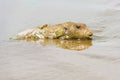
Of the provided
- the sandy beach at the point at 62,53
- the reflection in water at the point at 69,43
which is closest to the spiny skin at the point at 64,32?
the reflection in water at the point at 69,43

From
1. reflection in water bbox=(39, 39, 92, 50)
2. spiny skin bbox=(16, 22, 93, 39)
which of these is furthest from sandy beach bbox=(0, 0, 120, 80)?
spiny skin bbox=(16, 22, 93, 39)

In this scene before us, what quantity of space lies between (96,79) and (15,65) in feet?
7.07

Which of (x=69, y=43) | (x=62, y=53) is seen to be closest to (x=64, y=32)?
(x=69, y=43)

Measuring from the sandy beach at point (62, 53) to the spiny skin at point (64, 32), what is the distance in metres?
0.44

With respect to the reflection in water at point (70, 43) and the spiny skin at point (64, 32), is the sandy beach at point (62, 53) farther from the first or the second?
the spiny skin at point (64, 32)

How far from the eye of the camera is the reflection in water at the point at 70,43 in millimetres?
8377

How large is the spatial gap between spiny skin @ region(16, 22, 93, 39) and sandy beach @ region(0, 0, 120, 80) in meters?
0.44

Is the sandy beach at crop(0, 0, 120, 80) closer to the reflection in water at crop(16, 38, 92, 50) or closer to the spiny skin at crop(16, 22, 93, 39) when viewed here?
the reflection in water at crop(16, 38, 92, 50)

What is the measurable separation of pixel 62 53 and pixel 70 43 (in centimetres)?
160

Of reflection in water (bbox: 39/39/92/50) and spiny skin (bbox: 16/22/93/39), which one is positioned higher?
spiny skin (bbox: 16/22/93/39)

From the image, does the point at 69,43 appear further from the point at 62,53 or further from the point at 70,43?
the point at 62,53

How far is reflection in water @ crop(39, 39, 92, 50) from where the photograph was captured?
330 inches

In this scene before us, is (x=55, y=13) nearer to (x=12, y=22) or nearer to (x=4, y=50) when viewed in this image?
(x=12, y=22)

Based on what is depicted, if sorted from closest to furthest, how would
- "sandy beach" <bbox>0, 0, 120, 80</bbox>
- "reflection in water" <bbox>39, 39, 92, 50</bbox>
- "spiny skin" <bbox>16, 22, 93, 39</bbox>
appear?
"sandy beach" <bbox>0, 0, 120, 80</bbox> < "reflection in water" <bbox>39, 39, 92, 50</bbox> < "spiny skin" <bbox>16, 22, 93, 39</bbox>
